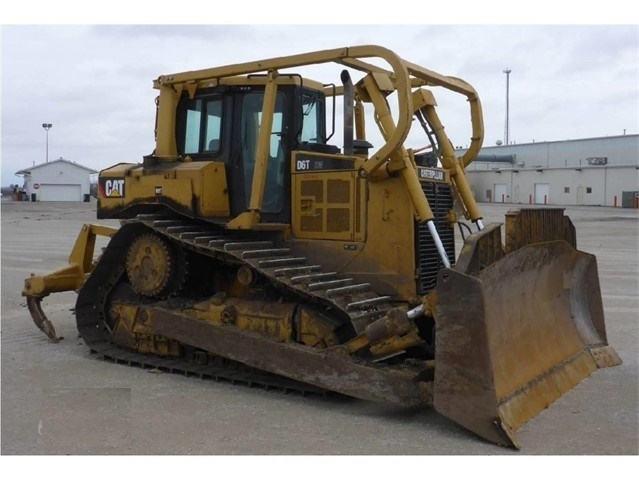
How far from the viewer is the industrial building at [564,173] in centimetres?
4700

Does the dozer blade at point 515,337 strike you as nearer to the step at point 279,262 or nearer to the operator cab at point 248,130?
the step at point 279,262

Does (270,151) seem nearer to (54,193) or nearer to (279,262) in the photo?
(279,262)

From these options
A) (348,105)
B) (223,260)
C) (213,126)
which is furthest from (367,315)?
(213,126)

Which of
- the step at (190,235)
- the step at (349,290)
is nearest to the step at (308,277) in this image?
the step at (349,290)

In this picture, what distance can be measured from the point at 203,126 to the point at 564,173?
45.4 metres

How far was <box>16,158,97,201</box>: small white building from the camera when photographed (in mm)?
64062

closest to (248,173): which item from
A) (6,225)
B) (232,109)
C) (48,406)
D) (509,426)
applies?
(232,109)

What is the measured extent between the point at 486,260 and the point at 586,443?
1.48 meters

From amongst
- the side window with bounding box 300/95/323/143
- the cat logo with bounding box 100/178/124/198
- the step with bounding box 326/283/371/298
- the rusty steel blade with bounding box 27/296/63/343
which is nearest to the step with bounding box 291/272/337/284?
the step with bounding box 326/283/371/298

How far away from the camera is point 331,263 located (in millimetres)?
7047

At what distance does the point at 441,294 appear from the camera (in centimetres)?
526

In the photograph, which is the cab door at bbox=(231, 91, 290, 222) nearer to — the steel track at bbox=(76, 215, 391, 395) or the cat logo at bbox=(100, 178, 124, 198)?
the steel track at bbox=(76, 215, 391, 395)

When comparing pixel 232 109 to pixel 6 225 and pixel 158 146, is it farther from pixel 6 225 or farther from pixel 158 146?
pixel 6 225

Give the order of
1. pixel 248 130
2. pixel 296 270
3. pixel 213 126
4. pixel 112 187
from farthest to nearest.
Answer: pixel 112 187 < pixel 213 126 < pixel 248 130 < pixel 296 270
